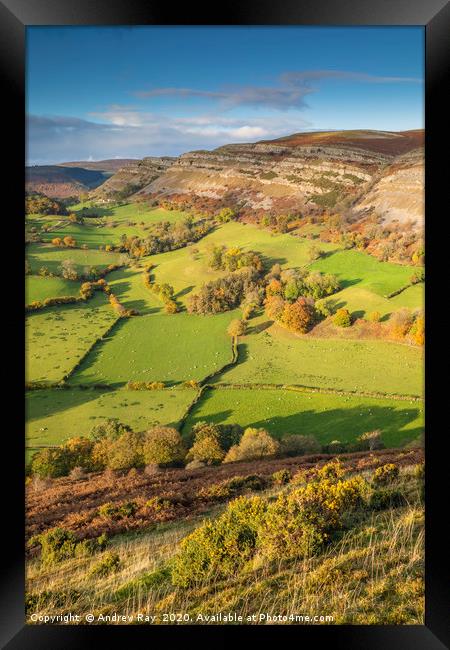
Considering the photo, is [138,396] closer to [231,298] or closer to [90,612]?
[231,298]

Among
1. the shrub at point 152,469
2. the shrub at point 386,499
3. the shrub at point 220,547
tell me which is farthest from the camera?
the shrub at point 152,469

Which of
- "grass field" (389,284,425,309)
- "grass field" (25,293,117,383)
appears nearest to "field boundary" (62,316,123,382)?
"grass field" (25,293,117,383)

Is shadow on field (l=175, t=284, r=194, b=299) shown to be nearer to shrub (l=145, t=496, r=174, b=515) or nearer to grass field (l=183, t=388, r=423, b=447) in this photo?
grass field (l=183, t=388, r=423, b=447)

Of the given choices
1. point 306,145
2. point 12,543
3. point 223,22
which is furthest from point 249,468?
point 223,22

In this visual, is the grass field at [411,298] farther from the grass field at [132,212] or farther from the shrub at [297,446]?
the grass field at [132,212]

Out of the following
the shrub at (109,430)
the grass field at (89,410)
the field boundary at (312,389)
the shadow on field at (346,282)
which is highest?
the shadow on field at (346,282)

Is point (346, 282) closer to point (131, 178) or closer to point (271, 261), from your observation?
point (271, 261)

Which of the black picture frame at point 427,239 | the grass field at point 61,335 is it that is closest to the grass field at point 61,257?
the grass field at point 61,335
